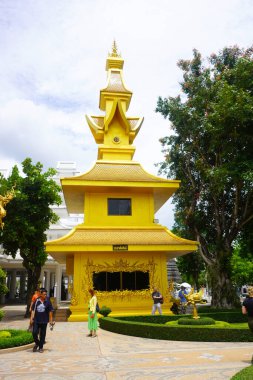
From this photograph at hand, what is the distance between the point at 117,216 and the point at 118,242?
243 centimetres

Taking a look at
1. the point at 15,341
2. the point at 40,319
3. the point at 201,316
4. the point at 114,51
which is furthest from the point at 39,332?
the point at 114,51

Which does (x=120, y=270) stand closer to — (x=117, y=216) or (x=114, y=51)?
(x=117, y=216)

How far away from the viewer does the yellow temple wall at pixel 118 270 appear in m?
18.0

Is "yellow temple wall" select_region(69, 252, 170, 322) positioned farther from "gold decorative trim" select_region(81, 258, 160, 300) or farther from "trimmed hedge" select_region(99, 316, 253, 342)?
"trimmed hedge" select_region(99, 316, 253, 342)

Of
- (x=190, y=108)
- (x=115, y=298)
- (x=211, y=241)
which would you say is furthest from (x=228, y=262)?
(x=190, y=108)

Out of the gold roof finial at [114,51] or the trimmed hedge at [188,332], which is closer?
the trimmed hedge at [188,332]

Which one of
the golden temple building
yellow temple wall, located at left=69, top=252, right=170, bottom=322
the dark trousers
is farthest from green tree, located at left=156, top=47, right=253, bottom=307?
the dark trousers

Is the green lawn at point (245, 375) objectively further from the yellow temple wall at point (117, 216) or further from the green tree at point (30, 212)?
the green tree at point (30, 212)

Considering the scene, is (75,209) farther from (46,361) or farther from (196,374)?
(196,374)

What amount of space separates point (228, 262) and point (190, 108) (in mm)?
10622

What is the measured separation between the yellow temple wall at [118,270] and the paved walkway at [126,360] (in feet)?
21.8

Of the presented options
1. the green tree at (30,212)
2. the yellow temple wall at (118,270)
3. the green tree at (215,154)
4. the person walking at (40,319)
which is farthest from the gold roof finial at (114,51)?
the person walking at (40,319)

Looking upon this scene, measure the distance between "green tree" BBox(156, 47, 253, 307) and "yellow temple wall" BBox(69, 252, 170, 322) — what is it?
5.43 metres

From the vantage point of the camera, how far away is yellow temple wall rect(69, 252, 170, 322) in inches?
709
